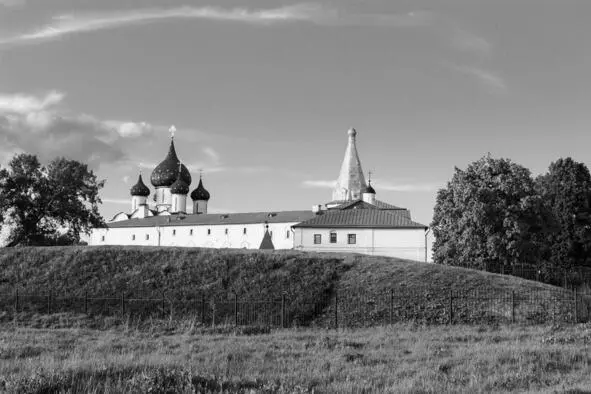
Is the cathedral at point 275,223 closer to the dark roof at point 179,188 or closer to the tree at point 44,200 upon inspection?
the dark roof at point 179,188

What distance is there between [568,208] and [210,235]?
184 feet

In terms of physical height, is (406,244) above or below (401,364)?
above

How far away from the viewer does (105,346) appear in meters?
15.3

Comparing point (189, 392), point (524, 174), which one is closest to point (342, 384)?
point (189, 392)

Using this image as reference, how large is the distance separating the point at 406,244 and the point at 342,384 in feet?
169

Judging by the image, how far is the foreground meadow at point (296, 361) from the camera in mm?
8969

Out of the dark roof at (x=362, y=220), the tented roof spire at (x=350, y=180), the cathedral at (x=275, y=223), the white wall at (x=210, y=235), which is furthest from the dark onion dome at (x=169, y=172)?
the dark roof at (x=362, y=220)

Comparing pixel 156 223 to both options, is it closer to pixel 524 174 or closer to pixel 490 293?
pixel 524 174

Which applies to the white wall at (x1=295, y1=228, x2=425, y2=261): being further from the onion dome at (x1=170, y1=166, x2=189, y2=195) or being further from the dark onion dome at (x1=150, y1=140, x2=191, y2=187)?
the dark onion dome at (x1=150, y1=140, x2=191, y2=187)

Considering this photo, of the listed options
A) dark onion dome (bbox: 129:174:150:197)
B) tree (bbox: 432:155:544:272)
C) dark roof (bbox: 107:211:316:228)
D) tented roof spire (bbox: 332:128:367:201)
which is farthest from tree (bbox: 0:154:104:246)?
dark onion dome (bbox: 129:174:150:197)

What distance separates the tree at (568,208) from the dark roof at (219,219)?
38402mm

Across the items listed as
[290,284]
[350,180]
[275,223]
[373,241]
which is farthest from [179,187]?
[290,284]

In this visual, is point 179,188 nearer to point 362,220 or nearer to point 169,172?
point 169,172

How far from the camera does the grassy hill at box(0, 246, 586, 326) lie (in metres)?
24.2
